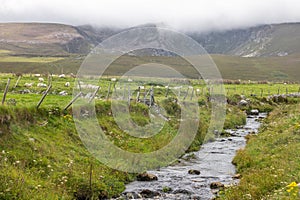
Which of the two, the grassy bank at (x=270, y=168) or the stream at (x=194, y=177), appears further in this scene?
the stream at (x=194, y=177)

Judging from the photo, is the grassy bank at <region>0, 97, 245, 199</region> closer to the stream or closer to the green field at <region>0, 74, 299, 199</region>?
the green field at <region>0, 74, 299, 199</region>

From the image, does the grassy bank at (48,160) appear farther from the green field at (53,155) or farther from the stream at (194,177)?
the stream at (194,177)

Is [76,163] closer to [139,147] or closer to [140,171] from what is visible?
[140,171]

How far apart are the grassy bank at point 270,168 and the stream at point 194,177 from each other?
1.34 metres

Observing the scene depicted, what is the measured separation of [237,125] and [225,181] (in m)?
26.4

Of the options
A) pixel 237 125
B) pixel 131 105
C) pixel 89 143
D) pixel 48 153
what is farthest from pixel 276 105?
pixel 48 153

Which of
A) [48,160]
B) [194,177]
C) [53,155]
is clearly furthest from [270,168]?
[48,160]

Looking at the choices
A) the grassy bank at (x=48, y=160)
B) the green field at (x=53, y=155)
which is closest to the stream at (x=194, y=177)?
the green field at (x=53, y=155)

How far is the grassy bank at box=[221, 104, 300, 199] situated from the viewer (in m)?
16.0

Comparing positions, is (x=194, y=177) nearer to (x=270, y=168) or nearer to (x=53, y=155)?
(x=270, y=168)

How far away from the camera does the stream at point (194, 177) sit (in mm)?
19375

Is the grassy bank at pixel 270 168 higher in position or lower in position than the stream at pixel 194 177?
higher

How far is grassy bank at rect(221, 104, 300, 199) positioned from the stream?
134 cm

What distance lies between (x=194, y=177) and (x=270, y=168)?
197 inches
